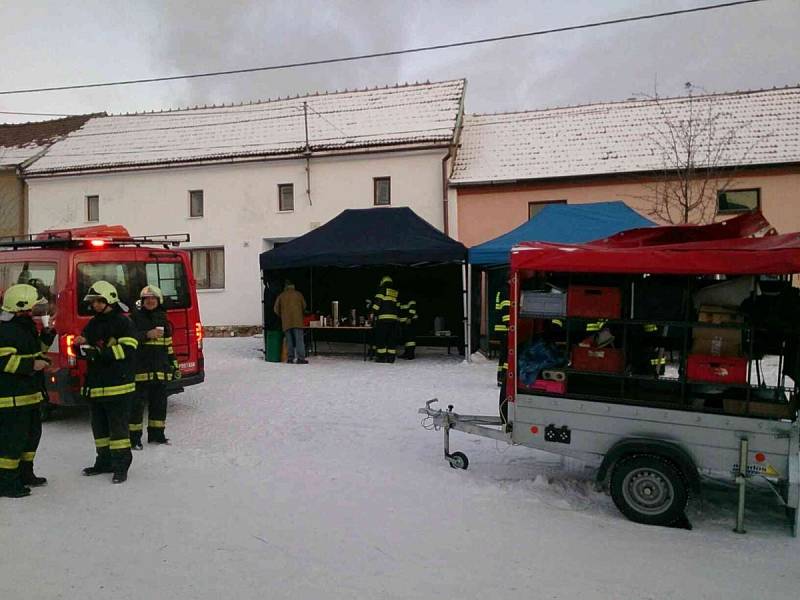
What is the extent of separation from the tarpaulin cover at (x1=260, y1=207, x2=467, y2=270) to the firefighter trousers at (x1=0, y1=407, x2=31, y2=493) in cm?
826

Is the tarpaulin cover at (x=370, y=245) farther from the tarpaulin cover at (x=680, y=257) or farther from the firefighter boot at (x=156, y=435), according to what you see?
the tarpaulin cover at (x=680, y=257)

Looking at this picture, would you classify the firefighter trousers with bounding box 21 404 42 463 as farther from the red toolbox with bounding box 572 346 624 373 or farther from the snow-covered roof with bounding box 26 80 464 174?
the snow-covered roof with bounding box 26 80 464 174

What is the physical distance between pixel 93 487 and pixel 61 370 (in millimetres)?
2092

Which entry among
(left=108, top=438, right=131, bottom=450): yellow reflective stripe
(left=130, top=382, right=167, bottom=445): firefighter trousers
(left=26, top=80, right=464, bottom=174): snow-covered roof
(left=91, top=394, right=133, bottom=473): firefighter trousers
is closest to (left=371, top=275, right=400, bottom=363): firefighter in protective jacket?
(left=26, top=80, right=464, bottom=174): snow-covered roof

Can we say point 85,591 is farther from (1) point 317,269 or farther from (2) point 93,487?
(1) point 317,269

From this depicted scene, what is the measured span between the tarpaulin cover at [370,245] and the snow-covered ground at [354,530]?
19.2 ft

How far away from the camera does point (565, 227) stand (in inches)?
504

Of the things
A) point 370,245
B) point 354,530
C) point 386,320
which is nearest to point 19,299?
point 354,530

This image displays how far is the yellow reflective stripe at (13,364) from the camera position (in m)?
5.05

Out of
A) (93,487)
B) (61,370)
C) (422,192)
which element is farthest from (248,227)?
(93,487)

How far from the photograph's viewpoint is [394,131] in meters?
19.1

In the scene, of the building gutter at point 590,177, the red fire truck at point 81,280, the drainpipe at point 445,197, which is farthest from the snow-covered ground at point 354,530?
the building gutter at point 590,177

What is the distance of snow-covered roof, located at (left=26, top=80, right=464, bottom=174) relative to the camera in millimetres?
19188

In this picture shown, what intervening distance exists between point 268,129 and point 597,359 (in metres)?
18.2
